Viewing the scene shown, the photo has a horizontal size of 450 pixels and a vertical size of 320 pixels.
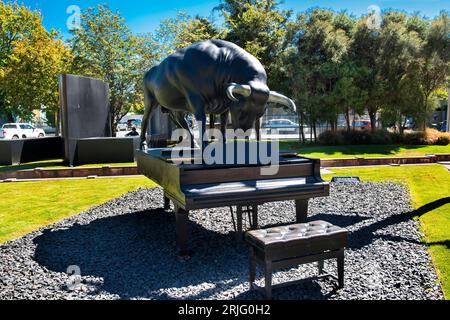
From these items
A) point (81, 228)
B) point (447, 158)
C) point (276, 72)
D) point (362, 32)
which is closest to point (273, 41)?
point (276, 72)

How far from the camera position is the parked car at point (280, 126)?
3225 centimetres

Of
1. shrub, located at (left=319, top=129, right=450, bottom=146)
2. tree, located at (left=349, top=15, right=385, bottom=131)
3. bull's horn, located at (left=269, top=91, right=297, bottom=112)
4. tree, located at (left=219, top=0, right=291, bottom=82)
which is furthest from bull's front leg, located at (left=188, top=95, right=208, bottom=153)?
tree, located at (left=219, top=0, right=291, bottom=82)

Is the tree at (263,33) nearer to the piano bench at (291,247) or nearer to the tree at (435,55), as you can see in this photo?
the tree at (435,55)

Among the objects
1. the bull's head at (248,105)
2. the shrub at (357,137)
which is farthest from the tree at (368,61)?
the bull's head at (248,105)

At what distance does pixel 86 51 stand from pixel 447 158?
17.8 m

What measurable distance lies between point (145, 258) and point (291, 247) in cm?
206

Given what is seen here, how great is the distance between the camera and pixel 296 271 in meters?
4.29

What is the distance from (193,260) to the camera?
465 cm

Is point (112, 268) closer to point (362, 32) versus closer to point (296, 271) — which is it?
point (296, 271)

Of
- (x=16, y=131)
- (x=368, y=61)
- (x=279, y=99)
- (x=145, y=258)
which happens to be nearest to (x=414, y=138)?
(x=368, y=61)

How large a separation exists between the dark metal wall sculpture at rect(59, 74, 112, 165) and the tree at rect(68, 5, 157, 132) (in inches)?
256

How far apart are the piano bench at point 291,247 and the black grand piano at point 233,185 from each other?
2.20ft

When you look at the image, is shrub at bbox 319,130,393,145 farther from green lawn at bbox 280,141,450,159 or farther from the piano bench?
the piano bench

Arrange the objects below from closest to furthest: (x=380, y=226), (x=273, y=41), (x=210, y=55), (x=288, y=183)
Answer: (x=288, y=183), (x=210, y=55), (x=380, y=226), (x=273, y=41)
